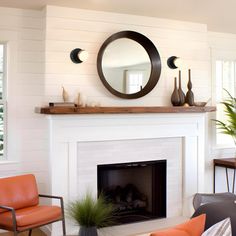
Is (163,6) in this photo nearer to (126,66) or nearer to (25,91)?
(126,66)

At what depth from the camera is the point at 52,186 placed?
397cm

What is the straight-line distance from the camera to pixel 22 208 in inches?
146

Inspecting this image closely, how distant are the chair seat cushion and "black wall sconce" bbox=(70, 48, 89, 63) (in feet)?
5.38

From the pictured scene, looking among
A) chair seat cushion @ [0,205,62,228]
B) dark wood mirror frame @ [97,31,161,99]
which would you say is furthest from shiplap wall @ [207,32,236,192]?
chair seat cushion @ [0,205,62,228]

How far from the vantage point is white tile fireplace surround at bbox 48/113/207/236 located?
158 inches

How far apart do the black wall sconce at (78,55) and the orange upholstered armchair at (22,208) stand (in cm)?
139

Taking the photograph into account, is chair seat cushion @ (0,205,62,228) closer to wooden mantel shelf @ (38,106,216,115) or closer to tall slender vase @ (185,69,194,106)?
wooden mantel shelf @ (38,106,216,115)

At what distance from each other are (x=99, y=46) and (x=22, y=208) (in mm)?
2006

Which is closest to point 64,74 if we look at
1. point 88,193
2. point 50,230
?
point 88,193

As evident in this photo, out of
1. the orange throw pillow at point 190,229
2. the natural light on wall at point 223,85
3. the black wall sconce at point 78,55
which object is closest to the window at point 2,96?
the black wall sconce at point 78,55

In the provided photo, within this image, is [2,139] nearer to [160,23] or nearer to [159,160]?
[159,160]

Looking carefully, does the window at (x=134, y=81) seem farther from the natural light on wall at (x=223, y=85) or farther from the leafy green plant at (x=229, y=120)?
the natural light on wall at (x=223, y=85)

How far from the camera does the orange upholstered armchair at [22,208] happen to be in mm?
3285

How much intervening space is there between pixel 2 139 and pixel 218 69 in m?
3.32
